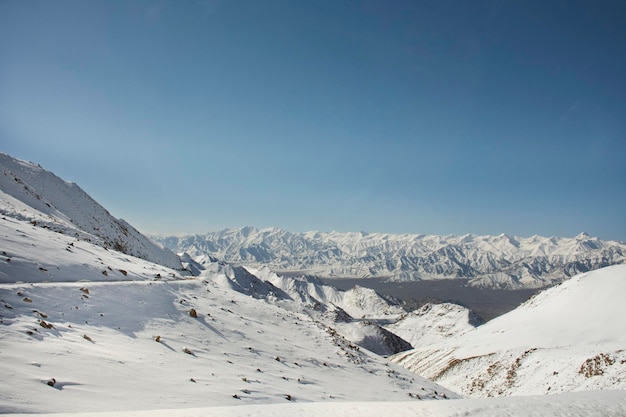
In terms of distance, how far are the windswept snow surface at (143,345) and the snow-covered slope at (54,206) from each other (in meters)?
11.8

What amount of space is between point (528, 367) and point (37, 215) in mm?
67109

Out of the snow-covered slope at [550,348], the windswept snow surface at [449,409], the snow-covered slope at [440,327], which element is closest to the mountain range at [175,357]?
the windswept snow surface at [449,409]

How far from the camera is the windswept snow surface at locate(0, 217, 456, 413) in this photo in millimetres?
10758

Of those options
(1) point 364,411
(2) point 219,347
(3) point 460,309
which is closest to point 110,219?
(2) point 219,347

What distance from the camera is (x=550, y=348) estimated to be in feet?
176

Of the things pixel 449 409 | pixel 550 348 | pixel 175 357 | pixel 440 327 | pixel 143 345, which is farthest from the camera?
pixel 440 327

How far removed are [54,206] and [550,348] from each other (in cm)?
8031

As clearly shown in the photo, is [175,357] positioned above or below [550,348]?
below

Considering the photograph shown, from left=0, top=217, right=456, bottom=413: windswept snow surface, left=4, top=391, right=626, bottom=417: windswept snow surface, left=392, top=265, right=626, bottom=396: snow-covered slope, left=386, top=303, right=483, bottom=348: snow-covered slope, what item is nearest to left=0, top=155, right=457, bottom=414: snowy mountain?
left=0, top=217, right=456, bottom=413: windswept snow surface

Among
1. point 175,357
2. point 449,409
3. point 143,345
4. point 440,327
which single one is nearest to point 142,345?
point 143,345

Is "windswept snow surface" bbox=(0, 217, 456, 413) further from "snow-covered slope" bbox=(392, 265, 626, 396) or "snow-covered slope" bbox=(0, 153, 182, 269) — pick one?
"snow-covered slope" bbox=(392, 265, 626, 396)

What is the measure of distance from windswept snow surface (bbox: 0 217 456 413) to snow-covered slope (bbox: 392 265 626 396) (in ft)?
96.8

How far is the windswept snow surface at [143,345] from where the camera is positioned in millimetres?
10758

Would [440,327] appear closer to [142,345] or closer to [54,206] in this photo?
[54,206]
